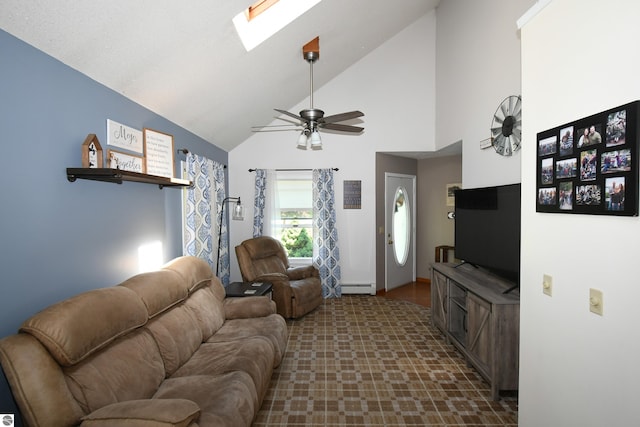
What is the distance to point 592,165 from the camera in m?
1.43

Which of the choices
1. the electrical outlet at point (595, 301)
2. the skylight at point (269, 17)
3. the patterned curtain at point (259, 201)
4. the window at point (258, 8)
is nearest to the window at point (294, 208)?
the patterned curtain at point (259, 201)

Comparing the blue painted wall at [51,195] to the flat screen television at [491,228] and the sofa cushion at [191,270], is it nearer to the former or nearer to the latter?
the sofa cushion at [191,270]

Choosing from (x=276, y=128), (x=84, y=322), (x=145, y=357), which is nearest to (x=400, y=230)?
(x=276, y=128)

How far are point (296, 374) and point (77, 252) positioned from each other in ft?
6.62

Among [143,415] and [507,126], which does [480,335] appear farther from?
[143,415]

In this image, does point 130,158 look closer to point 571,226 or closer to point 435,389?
point 571,226

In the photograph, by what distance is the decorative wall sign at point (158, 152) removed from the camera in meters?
2.81

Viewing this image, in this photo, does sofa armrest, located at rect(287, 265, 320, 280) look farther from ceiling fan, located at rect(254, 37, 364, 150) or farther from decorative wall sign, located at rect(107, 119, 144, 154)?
decorative wall sign, located at rect(107, 119, 144, 154)

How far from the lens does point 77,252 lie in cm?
199

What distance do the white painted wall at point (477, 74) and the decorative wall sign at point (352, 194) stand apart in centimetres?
148

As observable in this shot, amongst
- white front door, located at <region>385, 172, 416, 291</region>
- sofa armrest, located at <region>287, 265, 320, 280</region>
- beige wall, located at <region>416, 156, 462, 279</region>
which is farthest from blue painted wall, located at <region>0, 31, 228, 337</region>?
beige wall, located at <region>416, 156, 462, 279</region>

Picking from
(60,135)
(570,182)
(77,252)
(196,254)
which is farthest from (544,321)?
(196,254)

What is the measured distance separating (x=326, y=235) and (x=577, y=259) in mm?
3946

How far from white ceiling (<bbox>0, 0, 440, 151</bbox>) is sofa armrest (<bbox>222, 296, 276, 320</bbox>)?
1.93 meters
